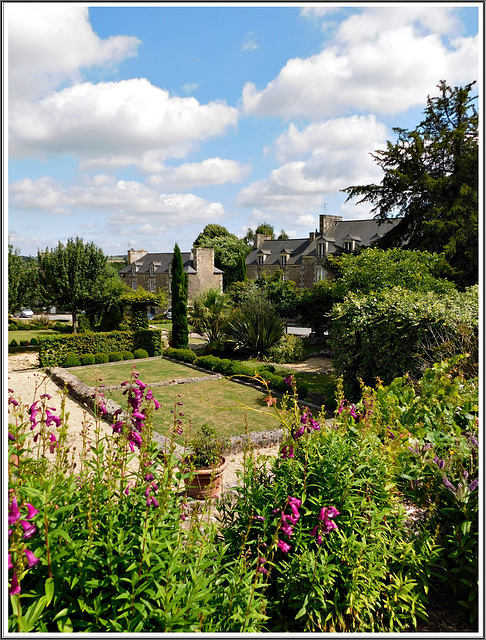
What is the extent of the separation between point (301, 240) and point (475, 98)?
26131mm

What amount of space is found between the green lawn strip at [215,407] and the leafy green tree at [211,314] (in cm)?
644

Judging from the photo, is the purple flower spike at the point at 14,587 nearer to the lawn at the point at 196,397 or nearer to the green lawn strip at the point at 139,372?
the lawn at the point at 196,397

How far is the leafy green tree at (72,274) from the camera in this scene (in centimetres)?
2183

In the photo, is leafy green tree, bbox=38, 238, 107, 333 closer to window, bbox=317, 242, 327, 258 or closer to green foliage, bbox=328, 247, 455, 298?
green foliage, bbox=328, 247, 455, 298

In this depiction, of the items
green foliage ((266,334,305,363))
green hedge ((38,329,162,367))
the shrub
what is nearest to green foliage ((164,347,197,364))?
green hedge ((38,329,162,367))

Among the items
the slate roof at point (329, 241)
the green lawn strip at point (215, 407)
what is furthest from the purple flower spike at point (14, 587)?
the slate roof at point (329, 241)

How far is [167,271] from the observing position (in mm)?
45281

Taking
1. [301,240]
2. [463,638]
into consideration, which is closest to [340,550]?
[463,638]

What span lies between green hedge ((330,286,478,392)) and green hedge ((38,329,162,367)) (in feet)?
35.4

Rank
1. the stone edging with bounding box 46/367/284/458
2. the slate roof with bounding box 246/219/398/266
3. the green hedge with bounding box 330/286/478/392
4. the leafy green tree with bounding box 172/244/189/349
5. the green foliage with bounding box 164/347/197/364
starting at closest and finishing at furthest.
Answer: the stone edging with bounding box 46/367/284/458
the green hedge with bounding box 330/286/478/392
the green foliage with bounding box 164/347/197/364
the leafy green tree with bounding box 172/244/189/349
the slate roof with bounding box 246/219/398/266

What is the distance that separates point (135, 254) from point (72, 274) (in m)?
27.9

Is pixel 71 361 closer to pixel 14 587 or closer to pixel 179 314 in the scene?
A: pixel 179 314

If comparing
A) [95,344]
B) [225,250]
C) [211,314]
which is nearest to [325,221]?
[225,250]

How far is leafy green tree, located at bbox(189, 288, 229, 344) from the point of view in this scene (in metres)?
20.9
